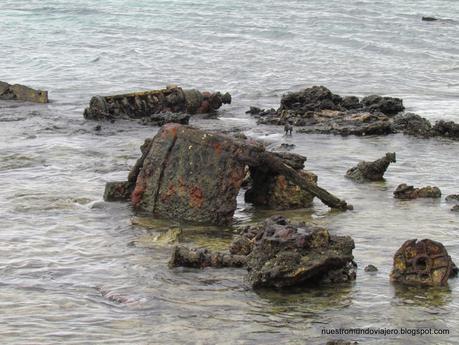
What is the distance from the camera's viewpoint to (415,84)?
2269 centimetres

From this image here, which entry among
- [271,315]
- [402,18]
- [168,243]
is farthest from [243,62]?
[271,315]

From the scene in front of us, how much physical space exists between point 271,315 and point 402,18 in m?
35.7

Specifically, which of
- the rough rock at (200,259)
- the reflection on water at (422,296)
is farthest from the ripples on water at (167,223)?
the rough rock at (200,259)

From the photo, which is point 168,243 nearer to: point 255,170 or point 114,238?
point 114,238

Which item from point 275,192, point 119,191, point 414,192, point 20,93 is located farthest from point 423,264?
point 20,93

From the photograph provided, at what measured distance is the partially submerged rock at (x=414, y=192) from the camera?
1049 cm

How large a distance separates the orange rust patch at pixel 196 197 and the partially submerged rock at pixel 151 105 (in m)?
6.20

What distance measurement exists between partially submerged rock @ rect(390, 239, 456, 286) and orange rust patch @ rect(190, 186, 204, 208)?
269cm

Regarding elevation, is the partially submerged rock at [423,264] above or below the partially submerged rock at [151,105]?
below

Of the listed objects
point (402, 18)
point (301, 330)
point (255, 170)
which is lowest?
point (301, 330)

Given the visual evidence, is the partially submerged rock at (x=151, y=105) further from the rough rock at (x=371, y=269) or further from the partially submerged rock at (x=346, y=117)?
the rough rock at (x=371, y=269)

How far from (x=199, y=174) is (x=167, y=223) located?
0.63 m

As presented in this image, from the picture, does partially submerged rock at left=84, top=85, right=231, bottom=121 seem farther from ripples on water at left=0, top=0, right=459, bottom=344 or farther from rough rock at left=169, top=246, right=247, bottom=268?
rough rock at left=169, top=246, right=247, bottom=268

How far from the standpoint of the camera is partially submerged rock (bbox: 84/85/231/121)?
53.4ft
